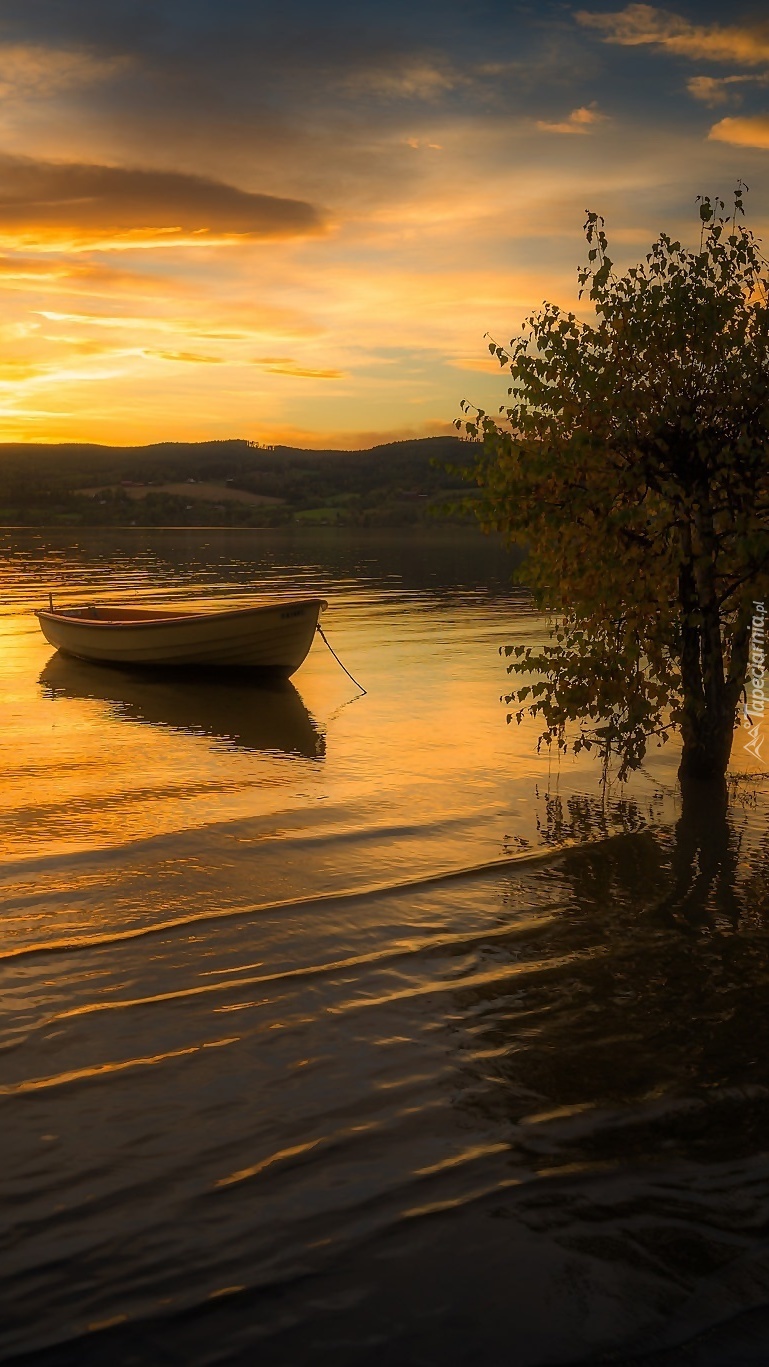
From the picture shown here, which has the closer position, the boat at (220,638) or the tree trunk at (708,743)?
the tree trunk at (708,743)

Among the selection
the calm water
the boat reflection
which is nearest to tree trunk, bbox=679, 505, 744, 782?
the calm water

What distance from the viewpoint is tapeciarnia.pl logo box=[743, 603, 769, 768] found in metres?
14.0

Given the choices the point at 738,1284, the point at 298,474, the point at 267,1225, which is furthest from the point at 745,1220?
the point at 298,474

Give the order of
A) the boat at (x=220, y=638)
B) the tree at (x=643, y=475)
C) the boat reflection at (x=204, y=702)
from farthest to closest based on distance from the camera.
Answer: the boat at (x=220, y=638) → the boat reflection at (x=204, y=702) → the tree at (x=643, y=475)

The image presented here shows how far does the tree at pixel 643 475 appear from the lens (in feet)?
41.9

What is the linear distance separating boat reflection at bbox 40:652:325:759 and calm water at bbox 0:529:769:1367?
3.35m

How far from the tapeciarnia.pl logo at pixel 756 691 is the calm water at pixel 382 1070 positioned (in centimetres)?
170

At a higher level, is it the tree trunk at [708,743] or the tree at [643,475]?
the tree at [643,475]

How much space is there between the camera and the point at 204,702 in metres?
23.8

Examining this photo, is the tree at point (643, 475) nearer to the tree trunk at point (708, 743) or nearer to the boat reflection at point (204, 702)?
the tree trunk at point (708, 743)

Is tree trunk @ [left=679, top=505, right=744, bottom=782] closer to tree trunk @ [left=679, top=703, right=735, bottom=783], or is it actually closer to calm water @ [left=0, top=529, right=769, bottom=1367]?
tree trunk @ [left=679, top=703, right=735, bottom=783]

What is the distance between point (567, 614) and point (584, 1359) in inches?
411

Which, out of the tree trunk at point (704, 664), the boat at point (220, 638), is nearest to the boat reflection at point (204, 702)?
the boat at point (220, 638)

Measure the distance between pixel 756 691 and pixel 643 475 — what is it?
11.6 m
